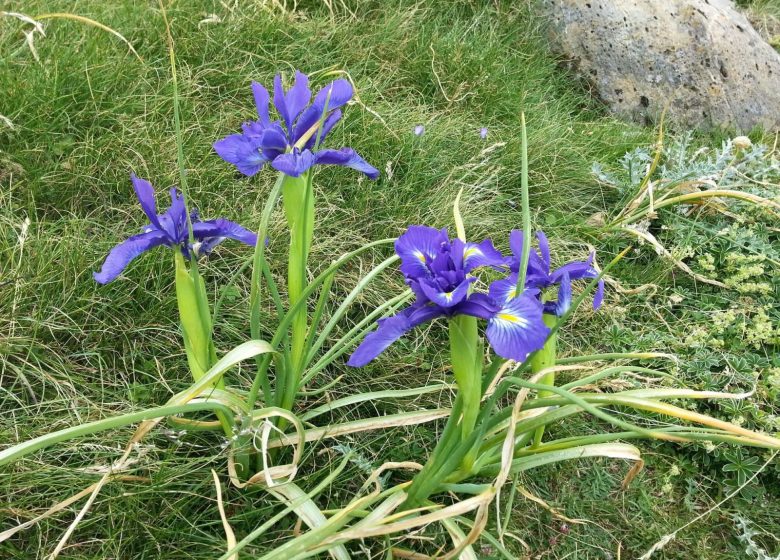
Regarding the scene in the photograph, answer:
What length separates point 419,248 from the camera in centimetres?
104

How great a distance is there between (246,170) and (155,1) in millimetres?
1732

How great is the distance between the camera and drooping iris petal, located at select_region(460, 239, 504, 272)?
41.8 inches

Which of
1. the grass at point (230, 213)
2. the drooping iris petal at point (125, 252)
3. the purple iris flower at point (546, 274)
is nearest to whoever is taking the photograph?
the drooping iris petal at point (125, 252)

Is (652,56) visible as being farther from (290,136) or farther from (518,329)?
(518,329)

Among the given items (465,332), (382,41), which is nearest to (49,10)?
(382,41)

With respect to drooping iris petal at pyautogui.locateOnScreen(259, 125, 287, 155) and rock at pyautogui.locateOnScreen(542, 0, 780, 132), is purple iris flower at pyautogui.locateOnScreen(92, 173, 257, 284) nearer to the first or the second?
drooping iris petal at pyautogui.locateOnScreen(259, 125, 287, 155)

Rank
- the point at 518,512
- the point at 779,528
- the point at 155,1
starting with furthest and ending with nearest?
1. the point at 155,1
2. the point at 779,528
3. the point at 518,512

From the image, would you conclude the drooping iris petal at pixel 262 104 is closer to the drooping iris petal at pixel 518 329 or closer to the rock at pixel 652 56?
the drooping iris petal at pixel 518 329

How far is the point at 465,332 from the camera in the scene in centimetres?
105

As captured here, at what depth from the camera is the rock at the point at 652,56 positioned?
3.11 m

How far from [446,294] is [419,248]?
99 millimetres

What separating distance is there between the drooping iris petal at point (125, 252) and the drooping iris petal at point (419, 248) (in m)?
0.39

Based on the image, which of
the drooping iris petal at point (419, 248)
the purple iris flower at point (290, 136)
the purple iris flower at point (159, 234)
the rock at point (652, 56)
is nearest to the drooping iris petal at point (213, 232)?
the purple iris flower at point (159, 234)

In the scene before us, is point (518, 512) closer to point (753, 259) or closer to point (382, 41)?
point (753, 259)
